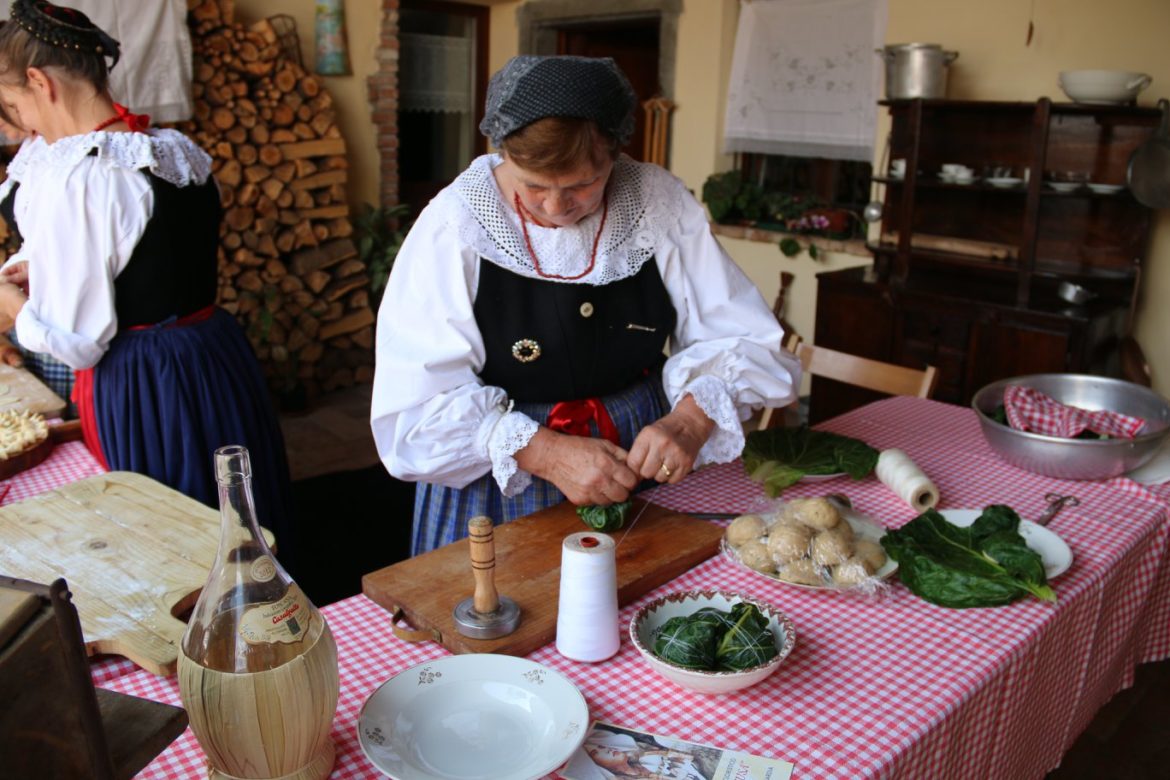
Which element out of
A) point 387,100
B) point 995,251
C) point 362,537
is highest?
point 387,100

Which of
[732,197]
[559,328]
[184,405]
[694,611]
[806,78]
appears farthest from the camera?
[732,197]

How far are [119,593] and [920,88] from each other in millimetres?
3706

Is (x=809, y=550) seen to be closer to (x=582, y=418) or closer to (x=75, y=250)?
(x=582, y=418)

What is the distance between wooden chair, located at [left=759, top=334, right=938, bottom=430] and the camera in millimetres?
2723

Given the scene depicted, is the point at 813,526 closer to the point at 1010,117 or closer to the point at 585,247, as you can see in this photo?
the point at 585,247

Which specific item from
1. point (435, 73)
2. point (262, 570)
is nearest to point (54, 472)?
point (262, 570)

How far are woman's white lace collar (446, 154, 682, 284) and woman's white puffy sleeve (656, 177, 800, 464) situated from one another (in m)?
0.04

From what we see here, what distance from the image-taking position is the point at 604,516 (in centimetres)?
168

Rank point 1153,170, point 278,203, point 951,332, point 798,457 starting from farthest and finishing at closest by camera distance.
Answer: point 278,203
point 951,332
point 1153,170
point 798,457

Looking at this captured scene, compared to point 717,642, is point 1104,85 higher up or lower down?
higher up

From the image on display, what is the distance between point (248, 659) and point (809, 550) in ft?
3.08

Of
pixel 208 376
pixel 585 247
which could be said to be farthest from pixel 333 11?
pixel 585 247

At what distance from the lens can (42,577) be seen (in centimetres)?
150

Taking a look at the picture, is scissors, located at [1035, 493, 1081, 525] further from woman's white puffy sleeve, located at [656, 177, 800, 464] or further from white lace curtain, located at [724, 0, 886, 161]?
white lace curtain, located at [724, 0, 886, 161]
